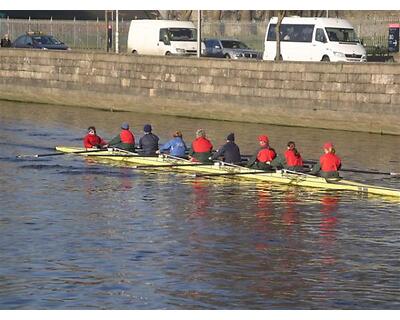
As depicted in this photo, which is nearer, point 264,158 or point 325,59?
point 264,158

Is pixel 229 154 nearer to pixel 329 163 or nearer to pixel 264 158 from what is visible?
pixel 264 158

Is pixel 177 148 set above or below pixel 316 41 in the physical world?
below

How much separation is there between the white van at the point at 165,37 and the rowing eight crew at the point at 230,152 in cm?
2327

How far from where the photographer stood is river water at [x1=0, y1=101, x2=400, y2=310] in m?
23.3

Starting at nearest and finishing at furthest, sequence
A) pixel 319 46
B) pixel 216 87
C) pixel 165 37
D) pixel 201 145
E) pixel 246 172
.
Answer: pixel 246 172 < pixel 201 145 < pixel 216 87 < pixel 319 46 < pixel 165 37

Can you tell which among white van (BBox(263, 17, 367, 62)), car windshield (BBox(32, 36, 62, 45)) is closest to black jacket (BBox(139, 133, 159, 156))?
white van (BBox(263, 17, 367, 62))

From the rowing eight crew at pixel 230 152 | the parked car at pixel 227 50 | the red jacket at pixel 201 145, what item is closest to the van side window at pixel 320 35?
the parked car at pixel 227 50

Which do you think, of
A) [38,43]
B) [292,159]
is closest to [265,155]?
[292,159]

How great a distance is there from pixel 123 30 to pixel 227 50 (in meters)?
20.3

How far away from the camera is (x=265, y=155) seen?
123ft

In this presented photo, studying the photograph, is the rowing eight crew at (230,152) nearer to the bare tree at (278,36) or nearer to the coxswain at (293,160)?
the coxswain at (293,160)

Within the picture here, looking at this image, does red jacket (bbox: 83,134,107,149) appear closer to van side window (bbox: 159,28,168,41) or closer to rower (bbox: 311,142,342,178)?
rower (bbox: 311,142,342,178)

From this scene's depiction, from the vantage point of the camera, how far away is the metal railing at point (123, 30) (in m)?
72.6

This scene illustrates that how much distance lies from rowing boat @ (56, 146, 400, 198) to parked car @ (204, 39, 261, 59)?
895 inches
